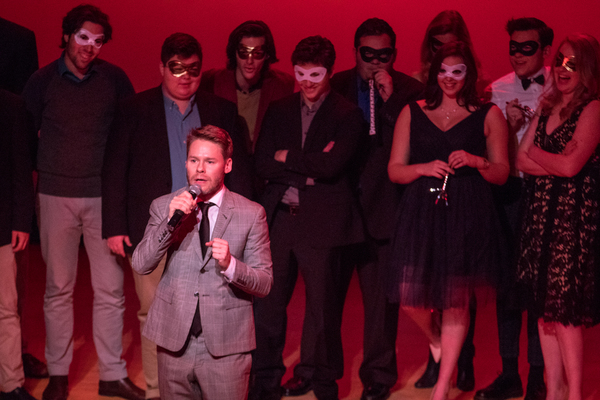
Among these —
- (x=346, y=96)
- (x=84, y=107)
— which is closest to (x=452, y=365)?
(x=346, y=96)

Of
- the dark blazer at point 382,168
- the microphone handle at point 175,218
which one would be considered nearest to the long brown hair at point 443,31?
the dark blazer at point 382,168

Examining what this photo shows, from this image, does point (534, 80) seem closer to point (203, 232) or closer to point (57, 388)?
point (203, 232)

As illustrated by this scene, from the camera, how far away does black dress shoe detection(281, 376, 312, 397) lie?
3.60 m

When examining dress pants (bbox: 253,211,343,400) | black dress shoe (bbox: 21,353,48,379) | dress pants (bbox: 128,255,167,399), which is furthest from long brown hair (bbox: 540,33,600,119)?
black dress shoe (bbox: 21,353,48,379)

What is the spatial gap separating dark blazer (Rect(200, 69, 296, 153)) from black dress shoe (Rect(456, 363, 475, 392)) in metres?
1.63

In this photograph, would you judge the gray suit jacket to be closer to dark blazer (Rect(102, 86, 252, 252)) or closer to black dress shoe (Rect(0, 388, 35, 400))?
dark blazer (Rect(102, 86, 252, 252))

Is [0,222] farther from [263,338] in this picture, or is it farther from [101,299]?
[263,338]

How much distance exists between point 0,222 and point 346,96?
185cm

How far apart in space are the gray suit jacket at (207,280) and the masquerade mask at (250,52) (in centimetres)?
135

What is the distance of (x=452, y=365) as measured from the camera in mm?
3262

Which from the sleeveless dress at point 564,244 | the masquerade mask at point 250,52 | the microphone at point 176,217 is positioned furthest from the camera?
the masquerade mask at point 250,52

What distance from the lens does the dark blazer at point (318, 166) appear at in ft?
11.1

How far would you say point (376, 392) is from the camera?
3572 mm

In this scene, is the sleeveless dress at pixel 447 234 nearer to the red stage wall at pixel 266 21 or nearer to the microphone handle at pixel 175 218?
the microphone handle at pixel 175 218
